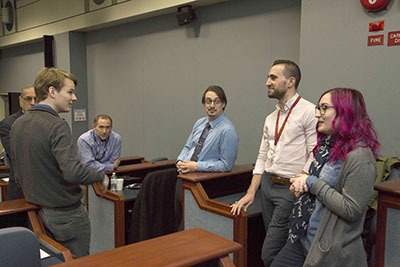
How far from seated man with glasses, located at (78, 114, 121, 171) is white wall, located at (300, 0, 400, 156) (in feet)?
5.50

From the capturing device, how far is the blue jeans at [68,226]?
184 centimetres

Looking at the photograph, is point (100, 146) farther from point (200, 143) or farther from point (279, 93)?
point (279, 93)

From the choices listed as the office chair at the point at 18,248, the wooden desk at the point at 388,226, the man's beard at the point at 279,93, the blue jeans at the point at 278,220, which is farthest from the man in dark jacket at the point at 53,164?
the wooden desk at the point at 388,226

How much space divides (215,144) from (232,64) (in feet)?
5.26

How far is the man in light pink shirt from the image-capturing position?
6.37 feet

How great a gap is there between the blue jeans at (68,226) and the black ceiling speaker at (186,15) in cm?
279

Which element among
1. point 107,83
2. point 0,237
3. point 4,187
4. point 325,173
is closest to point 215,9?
point 107,83

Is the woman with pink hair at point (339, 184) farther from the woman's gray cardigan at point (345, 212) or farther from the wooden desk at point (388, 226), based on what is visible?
the wooden desk at point (388, 226)

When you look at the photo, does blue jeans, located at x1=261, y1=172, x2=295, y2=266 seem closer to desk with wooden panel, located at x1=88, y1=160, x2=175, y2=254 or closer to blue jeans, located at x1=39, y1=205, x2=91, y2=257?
blue jeans, located at x1=39, y1=205, x2=91, y2=257

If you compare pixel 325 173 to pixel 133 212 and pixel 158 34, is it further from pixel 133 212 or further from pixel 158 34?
pixel 158 34

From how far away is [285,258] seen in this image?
67.2 inches

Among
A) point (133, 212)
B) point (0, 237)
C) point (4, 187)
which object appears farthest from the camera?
point (4, 187)

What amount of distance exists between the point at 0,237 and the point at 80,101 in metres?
4.87

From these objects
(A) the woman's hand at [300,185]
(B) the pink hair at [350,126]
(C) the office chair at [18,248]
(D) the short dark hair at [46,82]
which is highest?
(D) the short dark hair at [46,82]
